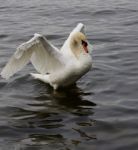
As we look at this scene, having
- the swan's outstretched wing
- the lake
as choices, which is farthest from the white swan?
the lake

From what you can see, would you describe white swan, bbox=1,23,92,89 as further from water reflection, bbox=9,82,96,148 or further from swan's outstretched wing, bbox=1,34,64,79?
water reflection, bbox=9,82,96,148

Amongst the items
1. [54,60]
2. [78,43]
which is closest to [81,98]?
[54,60]

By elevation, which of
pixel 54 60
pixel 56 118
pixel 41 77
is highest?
pixel 54 60

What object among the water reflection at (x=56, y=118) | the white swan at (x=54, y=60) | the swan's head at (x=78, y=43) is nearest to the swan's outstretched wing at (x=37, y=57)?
the white swan at (x=54, y=60)

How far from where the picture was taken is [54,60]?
9922 millimetres

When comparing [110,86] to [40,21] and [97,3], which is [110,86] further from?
[97,3]

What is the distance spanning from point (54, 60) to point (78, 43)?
0.61 meters

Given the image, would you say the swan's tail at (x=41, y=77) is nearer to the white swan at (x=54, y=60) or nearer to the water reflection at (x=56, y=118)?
the white swan at (x=54, y=60)

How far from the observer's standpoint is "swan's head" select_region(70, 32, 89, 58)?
9.98 meters

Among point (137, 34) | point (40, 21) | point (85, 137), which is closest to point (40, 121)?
point (85, 137)

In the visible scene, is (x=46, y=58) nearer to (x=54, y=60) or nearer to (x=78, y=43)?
(x=54, y=60)

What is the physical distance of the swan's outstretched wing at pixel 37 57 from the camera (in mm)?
9312

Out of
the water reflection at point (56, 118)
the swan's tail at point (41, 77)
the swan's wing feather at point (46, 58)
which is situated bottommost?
the water reflection at point (56, 118)

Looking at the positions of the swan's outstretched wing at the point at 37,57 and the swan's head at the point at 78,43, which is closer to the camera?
the swan's outstretched wing at the point at 37,57
